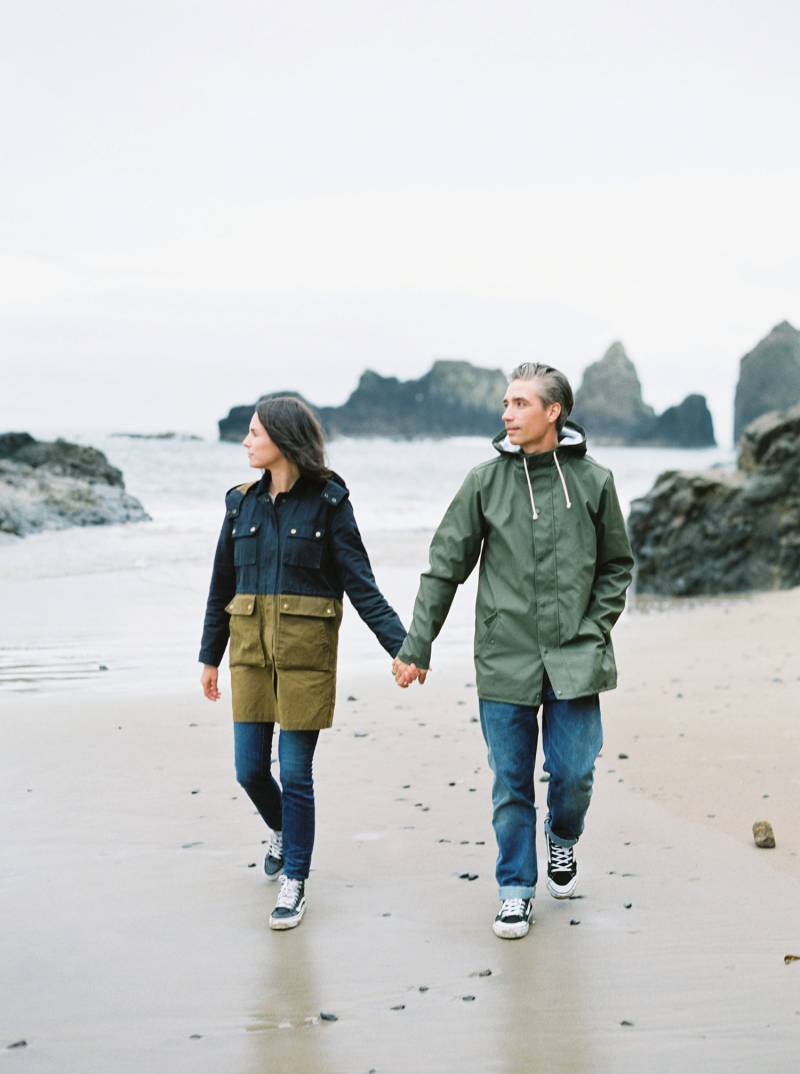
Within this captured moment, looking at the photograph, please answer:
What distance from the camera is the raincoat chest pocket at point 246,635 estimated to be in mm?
4328

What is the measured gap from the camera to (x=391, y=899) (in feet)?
14.6

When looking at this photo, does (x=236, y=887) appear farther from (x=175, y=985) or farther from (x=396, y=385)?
(x=396, y=385)

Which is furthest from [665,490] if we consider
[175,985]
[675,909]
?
[175,985]

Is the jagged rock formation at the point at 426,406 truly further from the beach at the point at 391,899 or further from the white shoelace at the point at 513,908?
the white shoelace at the point at 513,908

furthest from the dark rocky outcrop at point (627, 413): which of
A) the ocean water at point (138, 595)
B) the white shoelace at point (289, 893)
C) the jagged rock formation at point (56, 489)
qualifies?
the white shoelace at point (289, 893)

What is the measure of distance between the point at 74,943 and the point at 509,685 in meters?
1.65

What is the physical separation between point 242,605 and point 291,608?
197 mm

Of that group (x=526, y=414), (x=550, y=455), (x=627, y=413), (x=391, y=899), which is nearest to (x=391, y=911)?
(x=391, y=899)

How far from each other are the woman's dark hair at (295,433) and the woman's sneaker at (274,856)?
1.37 m

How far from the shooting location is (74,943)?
→ 4.04 metres

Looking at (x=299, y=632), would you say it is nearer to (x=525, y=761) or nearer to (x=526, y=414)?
(x=525, y=761)

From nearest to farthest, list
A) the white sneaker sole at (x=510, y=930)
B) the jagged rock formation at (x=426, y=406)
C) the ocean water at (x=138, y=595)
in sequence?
1. the white sneaker sole at (x=510, y=930)
2. the ocean water at (x=138, y=595)
3. the jagged rock formation at (x=426, y=406)

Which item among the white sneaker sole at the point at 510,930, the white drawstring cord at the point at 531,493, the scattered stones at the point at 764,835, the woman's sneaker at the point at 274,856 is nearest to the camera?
the white sneaker sole at the point at 510,930

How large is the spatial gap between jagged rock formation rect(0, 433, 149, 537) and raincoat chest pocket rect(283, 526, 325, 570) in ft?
61.1
